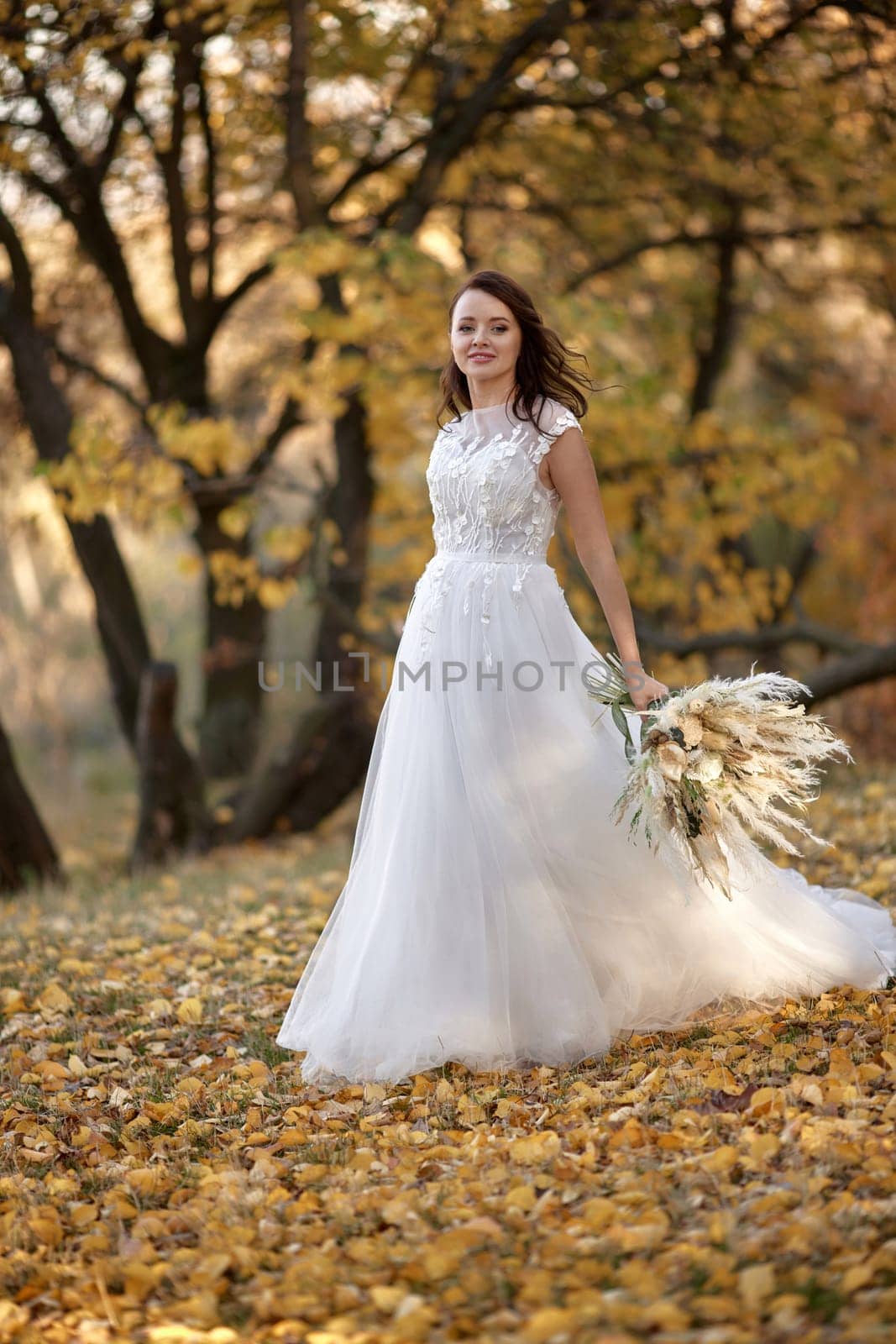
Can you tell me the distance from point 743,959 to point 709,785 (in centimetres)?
70

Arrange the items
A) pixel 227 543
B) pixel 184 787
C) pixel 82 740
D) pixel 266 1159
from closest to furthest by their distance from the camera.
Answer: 1. pixel 266 1159
2. pixel 184 787
3. pixel 227 543
4. pixel 82 740

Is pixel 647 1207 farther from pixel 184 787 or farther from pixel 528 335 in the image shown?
pixel 184 787

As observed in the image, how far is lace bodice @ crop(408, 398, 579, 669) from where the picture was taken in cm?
363

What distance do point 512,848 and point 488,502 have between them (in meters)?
1.02

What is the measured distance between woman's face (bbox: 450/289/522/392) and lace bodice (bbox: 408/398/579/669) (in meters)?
0.10

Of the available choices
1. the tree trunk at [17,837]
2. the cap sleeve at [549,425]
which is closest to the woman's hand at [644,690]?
the cap sleeve at [549,425]

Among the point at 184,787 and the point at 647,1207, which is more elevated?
the point at 184,787

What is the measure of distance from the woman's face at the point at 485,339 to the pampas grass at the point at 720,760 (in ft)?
3.70

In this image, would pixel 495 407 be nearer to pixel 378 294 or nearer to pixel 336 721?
pixel 378 294

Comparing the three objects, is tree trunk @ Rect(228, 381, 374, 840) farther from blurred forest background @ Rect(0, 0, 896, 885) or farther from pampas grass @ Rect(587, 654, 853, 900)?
pampas grass @ Rect(587, 654, 853, 900)

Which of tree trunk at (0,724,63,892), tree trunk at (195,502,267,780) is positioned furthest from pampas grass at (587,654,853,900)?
tree trunk at (195,502,267,780)

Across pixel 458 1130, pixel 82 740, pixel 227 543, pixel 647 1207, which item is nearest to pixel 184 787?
pixel 227 543

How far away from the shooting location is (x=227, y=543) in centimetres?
1034

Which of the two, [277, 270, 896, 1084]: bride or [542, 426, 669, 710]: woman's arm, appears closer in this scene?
[277, 270, 896, 1084]: bride
